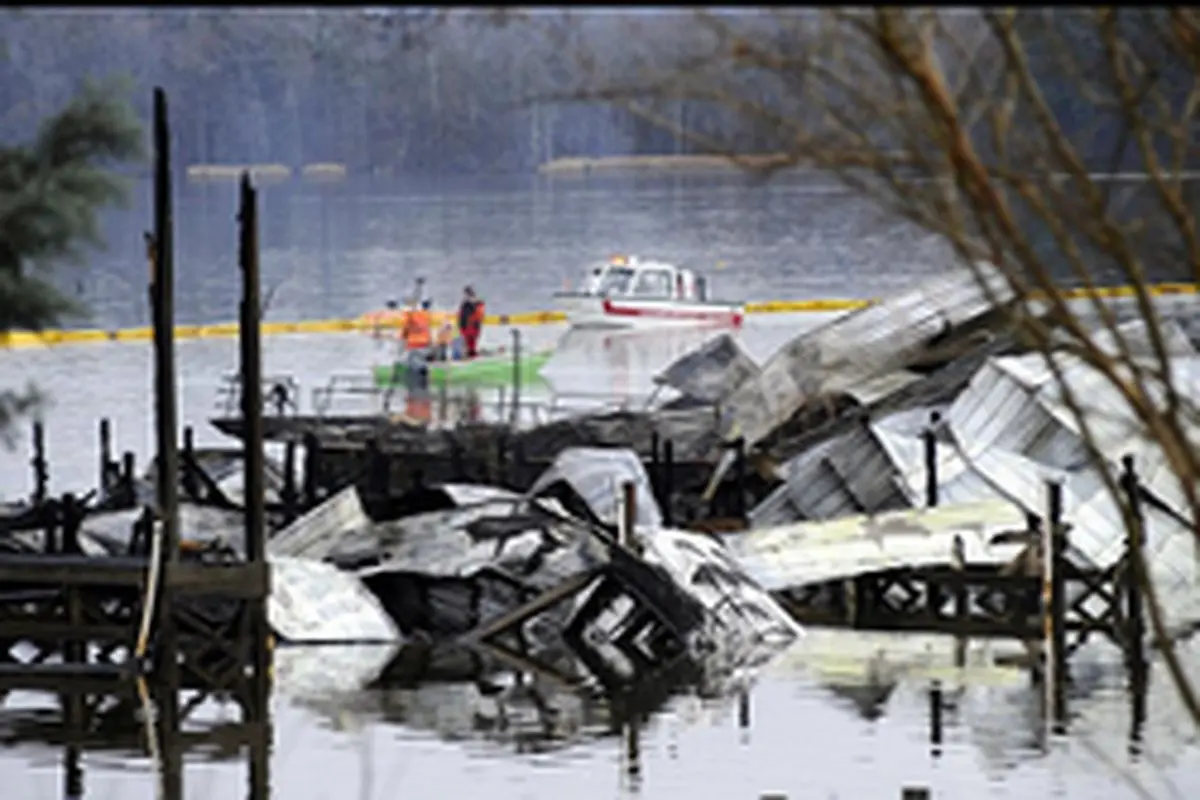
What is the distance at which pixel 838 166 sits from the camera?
8109 millimetres

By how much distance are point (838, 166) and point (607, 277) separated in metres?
97.8

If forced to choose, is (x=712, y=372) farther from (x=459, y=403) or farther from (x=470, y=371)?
(x=470, y=371)

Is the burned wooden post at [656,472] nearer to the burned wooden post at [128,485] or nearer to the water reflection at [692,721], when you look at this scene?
the water reflection at [692,721]

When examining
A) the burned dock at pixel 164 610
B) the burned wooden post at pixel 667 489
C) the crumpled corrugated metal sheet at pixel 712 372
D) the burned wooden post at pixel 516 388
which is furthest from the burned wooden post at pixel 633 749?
the crumpled corrugated metal sheet at pixel 712 372

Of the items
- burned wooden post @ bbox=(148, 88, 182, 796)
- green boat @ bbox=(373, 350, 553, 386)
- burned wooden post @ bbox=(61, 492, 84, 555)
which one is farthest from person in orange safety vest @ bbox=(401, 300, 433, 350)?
burned wooden post @ bbox=(148, 88, 182, 796)

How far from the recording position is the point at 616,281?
346 feet

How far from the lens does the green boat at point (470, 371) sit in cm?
8131

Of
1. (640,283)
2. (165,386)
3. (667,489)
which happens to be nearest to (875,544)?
(667,489)

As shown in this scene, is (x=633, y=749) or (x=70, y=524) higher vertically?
(x=70, y=524)

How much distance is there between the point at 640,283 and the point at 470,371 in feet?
78.8

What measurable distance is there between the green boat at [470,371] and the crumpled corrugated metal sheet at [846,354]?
922 inches

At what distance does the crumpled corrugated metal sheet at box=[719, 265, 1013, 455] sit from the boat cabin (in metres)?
45.9

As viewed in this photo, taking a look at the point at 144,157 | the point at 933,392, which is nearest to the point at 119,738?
the point at 144,157

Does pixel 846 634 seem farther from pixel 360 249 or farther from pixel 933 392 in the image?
pixel 360 249
